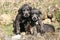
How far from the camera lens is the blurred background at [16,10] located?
37.6 feet

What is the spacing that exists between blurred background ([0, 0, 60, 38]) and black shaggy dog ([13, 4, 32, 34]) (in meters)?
0.29

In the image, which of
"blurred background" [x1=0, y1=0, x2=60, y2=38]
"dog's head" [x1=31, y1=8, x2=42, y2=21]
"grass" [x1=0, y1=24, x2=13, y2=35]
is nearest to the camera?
"dog's head" [x1=31, y1=8, x2=42, y2=21]

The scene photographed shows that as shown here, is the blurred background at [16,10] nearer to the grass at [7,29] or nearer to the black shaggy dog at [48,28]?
the grass at [7,29]

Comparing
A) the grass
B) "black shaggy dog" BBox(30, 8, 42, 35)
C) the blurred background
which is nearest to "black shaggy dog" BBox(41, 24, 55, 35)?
"black shaggy dog" BBox(30, 8, 42, 35)

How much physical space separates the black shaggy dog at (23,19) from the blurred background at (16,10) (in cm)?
29

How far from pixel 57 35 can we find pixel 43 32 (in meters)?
1.22

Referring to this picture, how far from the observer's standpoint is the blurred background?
37.6 ft

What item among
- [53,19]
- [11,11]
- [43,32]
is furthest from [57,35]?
[11,11]

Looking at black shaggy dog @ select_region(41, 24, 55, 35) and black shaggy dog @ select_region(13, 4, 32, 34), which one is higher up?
black shaggy dog @ select_region(13, 4, 32, 34)

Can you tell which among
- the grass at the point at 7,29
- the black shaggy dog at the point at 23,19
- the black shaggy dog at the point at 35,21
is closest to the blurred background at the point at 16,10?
the grass at the point at 7,29

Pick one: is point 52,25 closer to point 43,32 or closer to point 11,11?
point 43,32

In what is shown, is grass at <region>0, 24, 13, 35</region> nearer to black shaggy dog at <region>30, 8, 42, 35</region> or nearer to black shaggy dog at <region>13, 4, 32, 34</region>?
black shaggy dog at <region>13, 4, 32, 34</region>

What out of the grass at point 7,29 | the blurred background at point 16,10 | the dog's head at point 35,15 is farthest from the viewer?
the blurred background at point 16,10

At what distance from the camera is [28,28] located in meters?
10.8
